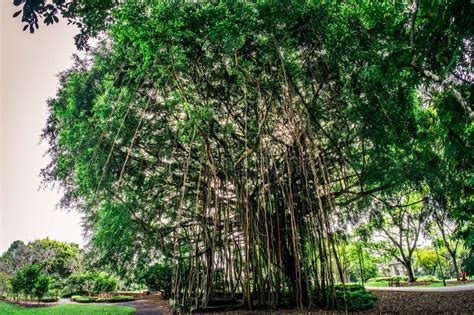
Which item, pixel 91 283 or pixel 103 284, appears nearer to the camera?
pixel 103 284

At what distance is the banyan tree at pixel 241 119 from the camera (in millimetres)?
3936

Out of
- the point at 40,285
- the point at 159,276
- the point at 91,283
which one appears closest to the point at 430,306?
the point at 159,276

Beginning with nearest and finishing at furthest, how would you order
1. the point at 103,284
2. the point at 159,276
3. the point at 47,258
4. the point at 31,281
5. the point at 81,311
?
the point at 81,311 < the point at 159,276 < the point at 31,281 < the point at 103,284 < the point at 47,258

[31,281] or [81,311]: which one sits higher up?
[31,281]

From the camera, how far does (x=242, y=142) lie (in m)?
6.18

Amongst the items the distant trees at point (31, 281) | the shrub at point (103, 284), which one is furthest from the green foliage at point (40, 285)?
the shrub at point (103, 284)

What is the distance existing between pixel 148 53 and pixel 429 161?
199 inches

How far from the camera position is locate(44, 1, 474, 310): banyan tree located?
394 cm

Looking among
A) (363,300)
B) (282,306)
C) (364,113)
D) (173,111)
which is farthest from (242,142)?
(363,300)

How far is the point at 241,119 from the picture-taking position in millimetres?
6016

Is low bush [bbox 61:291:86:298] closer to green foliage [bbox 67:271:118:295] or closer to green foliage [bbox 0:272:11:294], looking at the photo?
green foliage [bbox 67:271:118:295]

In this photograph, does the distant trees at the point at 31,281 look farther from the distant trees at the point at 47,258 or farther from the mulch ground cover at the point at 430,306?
the mulch ground cover at the point at 430,306

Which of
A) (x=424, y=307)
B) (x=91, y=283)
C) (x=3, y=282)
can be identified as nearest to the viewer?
(x=424, y=307)

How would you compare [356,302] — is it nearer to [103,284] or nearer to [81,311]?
[81,311]
